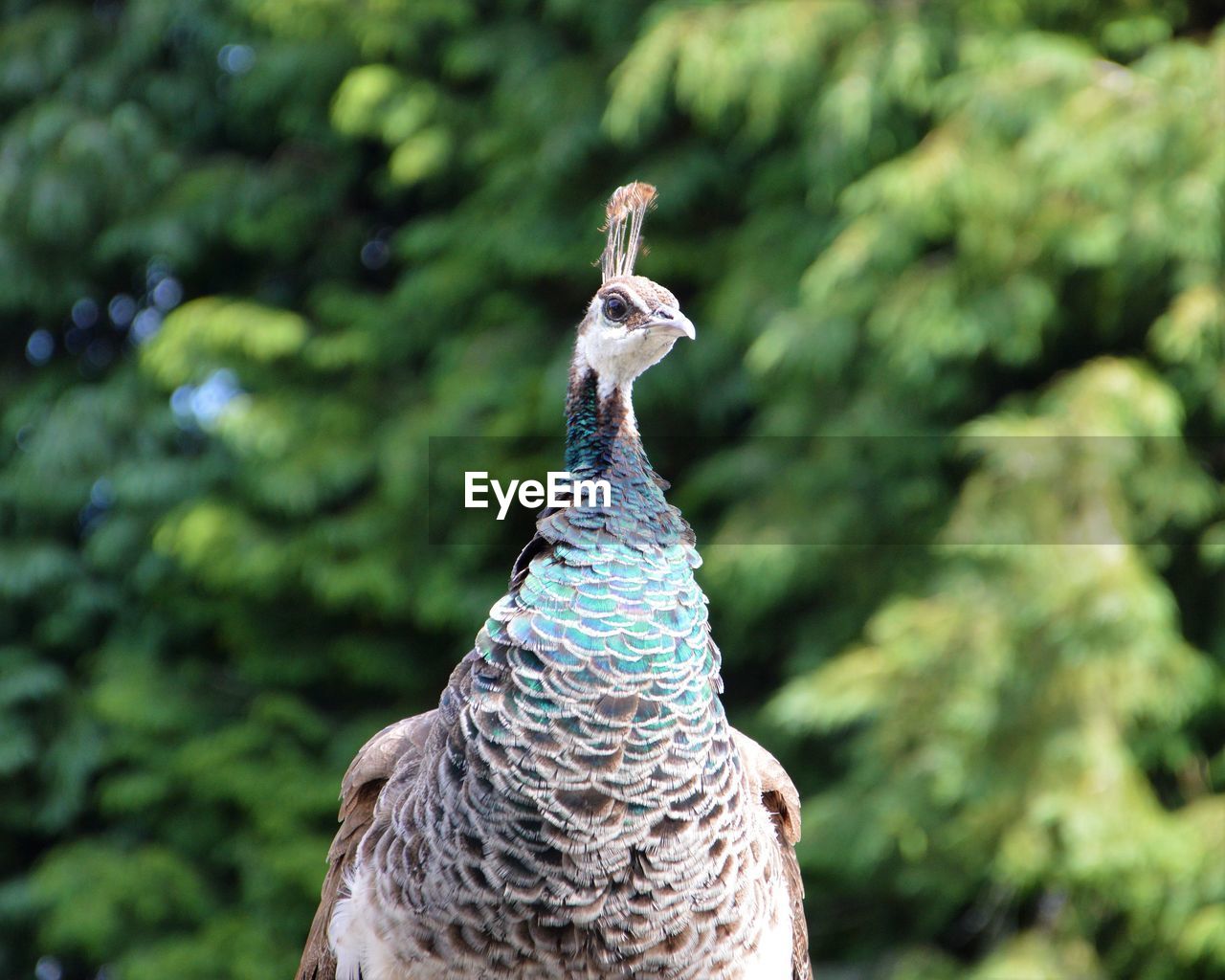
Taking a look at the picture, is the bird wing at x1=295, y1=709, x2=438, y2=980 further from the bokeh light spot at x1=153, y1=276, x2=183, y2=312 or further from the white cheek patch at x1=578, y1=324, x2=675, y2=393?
the bokeh light spot at x1=153, y1=276, x2=183, y2=312

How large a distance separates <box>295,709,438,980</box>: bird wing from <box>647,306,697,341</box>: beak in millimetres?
660

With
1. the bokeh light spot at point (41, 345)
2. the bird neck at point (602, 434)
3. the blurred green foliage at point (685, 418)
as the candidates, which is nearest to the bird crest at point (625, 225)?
the bird neck at point (602, 434)

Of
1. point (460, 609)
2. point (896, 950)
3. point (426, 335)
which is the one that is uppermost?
point (426, 335)

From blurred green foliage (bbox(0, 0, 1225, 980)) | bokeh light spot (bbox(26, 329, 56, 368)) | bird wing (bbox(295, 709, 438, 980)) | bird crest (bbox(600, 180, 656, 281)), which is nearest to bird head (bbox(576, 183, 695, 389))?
bird crest (bbox(600, 180, 656, 281))

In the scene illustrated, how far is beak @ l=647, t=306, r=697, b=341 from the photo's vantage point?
6.58ft

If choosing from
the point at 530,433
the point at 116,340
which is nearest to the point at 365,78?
the point at 530,433

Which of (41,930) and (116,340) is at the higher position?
(116,340)

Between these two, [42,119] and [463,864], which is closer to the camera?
[463,864]

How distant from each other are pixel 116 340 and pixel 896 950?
427 centimetres

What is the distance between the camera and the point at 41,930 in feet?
18.8

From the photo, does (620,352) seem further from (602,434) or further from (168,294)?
(168,294)

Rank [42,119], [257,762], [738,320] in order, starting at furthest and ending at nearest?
1. [42,119]
2. [257,762]
3. [738,320]

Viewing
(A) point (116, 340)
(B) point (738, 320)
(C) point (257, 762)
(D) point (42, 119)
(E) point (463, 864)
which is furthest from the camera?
(A) point (116, 340)

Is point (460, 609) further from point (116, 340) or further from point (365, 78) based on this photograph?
point (116, 340)
